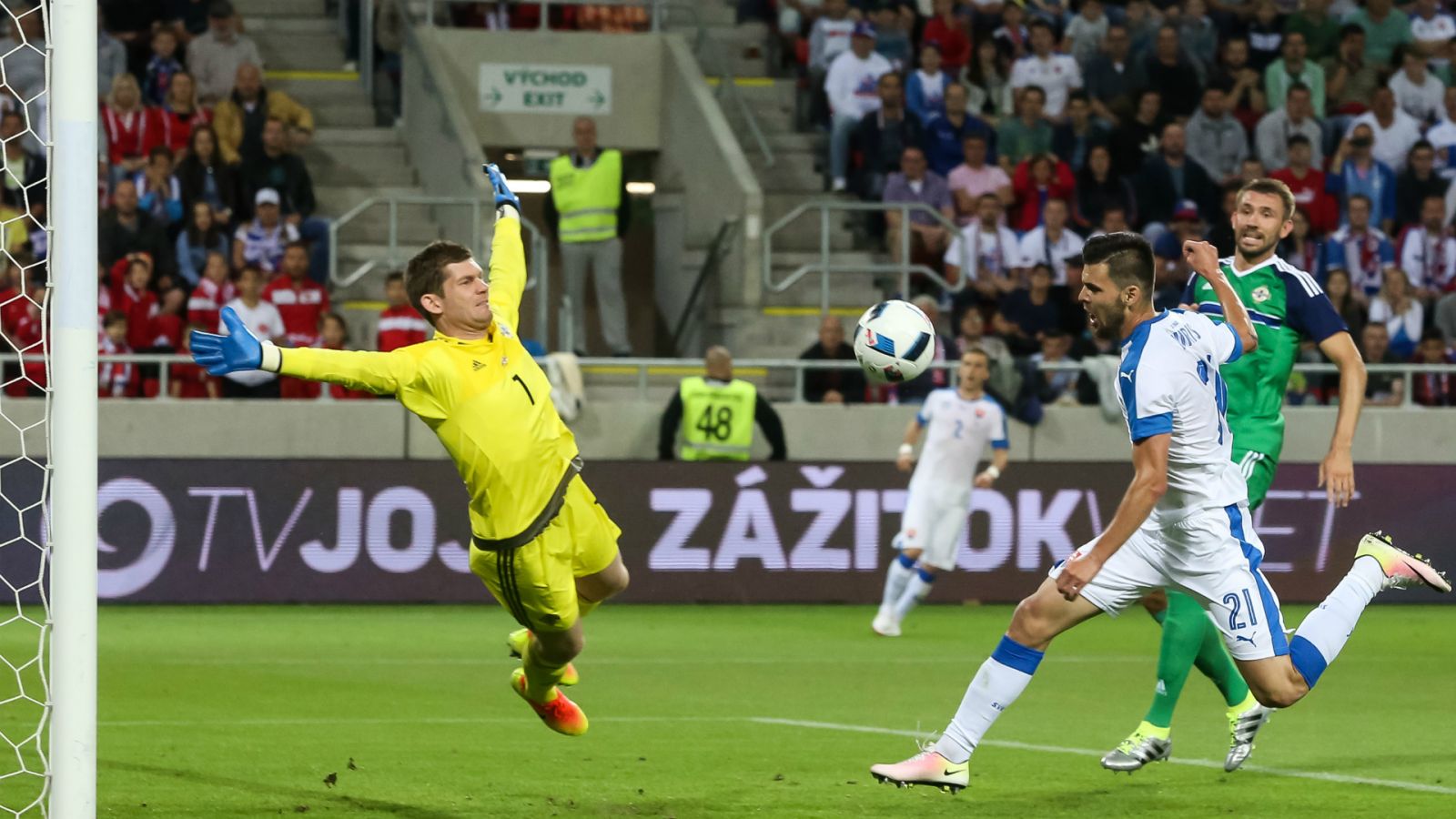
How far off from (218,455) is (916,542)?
227 inches

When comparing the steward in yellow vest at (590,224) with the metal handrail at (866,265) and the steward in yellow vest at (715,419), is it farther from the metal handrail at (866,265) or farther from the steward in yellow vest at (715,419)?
the steward in yellow vest at (715,419)

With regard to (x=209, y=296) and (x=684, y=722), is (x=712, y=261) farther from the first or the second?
(x=684, y=722)

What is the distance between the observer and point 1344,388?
784 cm

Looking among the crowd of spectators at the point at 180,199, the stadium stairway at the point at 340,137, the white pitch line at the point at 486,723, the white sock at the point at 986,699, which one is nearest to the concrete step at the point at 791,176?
the stadium stairway at the point at 340,137

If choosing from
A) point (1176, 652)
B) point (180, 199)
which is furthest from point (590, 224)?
point (1176, 652)

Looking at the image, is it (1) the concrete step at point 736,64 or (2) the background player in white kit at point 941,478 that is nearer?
(2) the background player in white kit at point 941,478

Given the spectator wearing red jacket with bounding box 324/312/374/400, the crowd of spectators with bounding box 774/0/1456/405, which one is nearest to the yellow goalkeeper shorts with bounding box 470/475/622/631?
the spectator wearing red jacket with bounding box 324/312/374/400

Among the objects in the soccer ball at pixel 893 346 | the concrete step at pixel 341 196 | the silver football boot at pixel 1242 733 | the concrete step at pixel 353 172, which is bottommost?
the silver football boot at pixel 1242 733

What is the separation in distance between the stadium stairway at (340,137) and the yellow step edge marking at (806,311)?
3206 millimetres

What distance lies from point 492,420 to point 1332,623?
2.96 m

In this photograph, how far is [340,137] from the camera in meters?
20.3

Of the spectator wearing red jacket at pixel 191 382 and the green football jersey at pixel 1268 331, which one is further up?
the green football jersey at pixel 1268 331

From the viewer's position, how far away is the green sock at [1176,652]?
7.75 m

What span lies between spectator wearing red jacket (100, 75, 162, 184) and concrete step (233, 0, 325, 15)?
3099 millimetres
